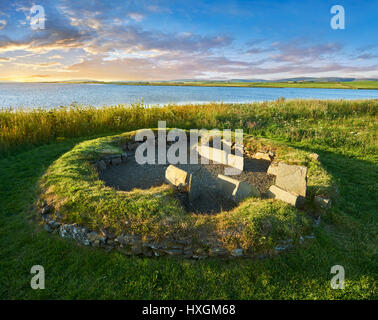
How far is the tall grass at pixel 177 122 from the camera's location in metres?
8.41

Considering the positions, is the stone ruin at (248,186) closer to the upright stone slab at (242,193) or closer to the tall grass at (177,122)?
the upright stone slab at (242,193)

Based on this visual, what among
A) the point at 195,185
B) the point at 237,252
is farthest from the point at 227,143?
the point at 237,252

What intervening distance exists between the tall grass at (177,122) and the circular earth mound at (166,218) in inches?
180

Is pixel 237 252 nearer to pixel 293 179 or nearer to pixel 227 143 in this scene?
pixel 293 179

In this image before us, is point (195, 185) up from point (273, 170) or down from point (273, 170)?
down

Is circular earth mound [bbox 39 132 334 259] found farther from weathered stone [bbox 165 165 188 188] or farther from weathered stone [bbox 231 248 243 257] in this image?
weathered stone [bbox 165 165 188 188]

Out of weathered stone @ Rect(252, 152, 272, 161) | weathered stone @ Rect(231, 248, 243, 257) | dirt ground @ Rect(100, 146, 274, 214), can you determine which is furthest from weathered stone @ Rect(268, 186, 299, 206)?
weathered stone @ Rect(252, 152, 272, 161)

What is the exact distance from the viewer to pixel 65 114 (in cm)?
954

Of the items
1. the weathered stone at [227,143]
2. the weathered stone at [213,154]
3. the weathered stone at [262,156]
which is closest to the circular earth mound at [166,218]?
the weathered stone at [213,154]

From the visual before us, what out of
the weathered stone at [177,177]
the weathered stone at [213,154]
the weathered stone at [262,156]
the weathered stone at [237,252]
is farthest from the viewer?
the weathered stone at [262,156]

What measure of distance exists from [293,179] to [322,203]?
0.66m

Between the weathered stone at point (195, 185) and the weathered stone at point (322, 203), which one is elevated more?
the weathered stone at point (195, 185)

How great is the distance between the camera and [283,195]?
407 cm
